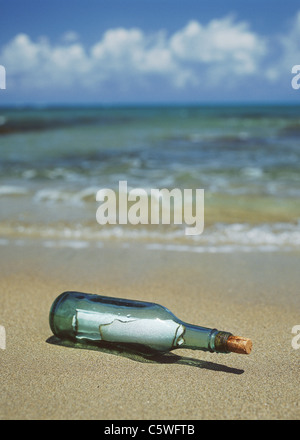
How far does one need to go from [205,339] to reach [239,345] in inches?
5.3

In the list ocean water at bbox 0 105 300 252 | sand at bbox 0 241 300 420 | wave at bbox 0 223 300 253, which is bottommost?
sand at bbox 0 241 300 420

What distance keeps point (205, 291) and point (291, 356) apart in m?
0.80

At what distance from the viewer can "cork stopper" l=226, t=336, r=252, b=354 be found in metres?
1.46

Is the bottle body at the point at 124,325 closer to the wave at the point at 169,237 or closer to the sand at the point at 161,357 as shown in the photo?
the sand at the point at 161,357

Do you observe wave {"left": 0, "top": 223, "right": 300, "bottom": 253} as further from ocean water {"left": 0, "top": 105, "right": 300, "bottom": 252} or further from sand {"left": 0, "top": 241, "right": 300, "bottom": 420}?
sand {"left": 0, "top": 241, "right": 300, "bottom": 420}

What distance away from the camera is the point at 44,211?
464 centimetres

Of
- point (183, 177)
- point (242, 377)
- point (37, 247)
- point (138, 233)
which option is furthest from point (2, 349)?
point (183, 177)

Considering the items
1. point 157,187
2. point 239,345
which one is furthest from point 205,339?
point 157,187

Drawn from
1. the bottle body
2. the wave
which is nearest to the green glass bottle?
the bottle body

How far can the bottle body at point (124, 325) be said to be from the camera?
1613 millimetres


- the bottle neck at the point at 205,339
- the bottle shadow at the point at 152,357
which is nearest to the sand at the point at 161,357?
the bottle shadow at the point at 152,357

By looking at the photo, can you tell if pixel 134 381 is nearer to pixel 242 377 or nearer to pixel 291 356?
pixel 242 377

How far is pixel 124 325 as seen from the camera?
167 centimetres

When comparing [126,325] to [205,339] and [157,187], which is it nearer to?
[205,339]
